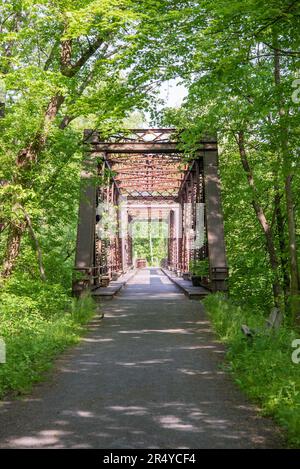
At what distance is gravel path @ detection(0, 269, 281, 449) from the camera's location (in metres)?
4.54

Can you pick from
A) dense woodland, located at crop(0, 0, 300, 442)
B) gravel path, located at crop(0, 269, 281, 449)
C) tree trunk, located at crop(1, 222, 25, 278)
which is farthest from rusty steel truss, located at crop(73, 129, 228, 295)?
gravel path, located at crop(0, 269, 281, 449)

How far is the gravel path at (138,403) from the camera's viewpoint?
454cm

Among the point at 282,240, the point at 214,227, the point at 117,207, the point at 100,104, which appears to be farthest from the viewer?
the point at 117,207

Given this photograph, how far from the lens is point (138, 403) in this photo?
18.8 ft

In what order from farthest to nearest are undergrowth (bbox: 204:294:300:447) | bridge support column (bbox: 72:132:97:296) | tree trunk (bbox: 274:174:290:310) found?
tree trunk (bbox: 274:174:290:310)
bridge support column (bbox: 72:132:97:296)
undergrowth (bbox: 204:294:300:447)

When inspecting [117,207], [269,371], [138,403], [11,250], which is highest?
[117,207]

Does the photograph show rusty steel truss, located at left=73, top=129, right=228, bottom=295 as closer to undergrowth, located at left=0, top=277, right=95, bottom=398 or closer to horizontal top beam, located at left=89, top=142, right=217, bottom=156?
horizontal top beam, located at left=89, top=142, right=217, bottom=156

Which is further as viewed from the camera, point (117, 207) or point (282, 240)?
point (117, 207)

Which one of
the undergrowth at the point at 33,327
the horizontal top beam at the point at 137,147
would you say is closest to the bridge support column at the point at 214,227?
the horizontal top beam at the point at 137,147

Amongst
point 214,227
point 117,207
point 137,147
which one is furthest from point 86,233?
point 214,227

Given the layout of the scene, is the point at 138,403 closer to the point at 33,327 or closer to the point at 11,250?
the point at 33,327

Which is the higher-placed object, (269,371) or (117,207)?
(117,207)
